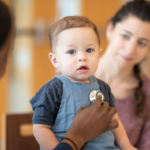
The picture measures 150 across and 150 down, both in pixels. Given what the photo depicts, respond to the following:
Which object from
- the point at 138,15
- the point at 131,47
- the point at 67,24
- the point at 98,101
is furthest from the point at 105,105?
the point at 138,15

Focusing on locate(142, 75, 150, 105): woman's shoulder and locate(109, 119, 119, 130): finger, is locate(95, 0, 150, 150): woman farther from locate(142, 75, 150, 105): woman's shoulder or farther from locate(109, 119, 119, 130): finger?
locate(109, 119, 119, 130): finger

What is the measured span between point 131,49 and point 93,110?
2.08 ft

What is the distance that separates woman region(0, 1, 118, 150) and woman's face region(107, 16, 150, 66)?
59 cm

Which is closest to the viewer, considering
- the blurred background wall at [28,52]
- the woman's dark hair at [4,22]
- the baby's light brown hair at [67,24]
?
the woman's dark hair at [4,22]

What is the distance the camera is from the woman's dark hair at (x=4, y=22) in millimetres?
643

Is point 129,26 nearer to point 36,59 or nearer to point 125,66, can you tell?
point 125,66

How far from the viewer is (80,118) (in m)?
0.71

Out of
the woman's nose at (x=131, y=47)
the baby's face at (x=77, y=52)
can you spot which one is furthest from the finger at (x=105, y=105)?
the woman's nose at (x=131, y=47)

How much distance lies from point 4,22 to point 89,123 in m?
0.42

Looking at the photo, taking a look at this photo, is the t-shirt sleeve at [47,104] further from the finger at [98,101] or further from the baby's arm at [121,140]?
the baby's arm at [121,140]

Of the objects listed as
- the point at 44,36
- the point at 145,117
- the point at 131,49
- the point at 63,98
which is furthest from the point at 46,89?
the point at 44,36

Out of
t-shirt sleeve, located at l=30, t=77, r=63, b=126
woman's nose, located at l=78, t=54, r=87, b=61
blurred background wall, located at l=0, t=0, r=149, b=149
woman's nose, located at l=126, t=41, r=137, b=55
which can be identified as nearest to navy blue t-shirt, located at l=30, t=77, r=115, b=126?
t-shirt sleeve, located at l=30, t=77, r=63, b=126

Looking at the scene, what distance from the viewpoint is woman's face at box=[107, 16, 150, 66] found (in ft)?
4.08

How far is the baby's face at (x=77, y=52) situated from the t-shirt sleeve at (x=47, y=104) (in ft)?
0.24
